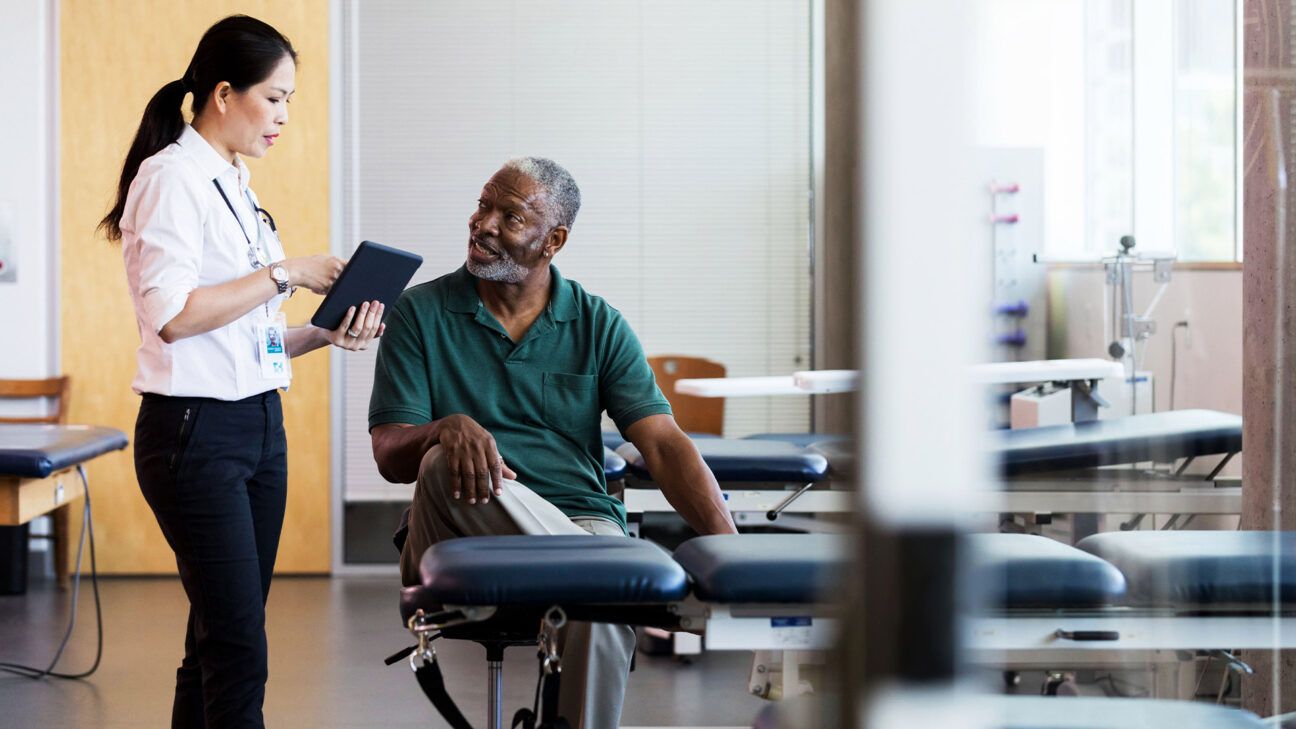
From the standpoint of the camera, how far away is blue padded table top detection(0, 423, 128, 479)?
9.66 feet

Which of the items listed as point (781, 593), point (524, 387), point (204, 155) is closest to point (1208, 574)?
point (781, 593)

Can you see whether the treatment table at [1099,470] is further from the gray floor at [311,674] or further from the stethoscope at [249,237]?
the stethoscope at [249,237]

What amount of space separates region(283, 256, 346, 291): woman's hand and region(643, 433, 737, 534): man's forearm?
2.06 ft

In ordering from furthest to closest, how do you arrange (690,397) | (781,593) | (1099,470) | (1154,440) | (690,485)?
1. (690,397)
2. (1154,440)
3. (1099,470)
4. (690,485)
5. (781,593)

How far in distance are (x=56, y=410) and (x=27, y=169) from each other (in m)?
0.92

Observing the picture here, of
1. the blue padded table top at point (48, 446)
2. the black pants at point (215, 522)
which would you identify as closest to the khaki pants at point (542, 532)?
the black pants at point (215, 522)

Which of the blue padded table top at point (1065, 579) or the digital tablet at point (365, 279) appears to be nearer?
the blue padded table top at point (1065, 579)

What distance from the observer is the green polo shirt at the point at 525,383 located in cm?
222

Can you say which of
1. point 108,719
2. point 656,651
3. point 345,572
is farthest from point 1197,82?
point 345,572

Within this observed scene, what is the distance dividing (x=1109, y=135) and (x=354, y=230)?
319cm

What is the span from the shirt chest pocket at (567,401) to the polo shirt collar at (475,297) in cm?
12

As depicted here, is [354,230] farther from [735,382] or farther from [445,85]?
[735,382]

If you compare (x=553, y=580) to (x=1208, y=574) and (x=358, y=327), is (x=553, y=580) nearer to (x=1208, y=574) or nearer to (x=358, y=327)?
(x=358, y=327)

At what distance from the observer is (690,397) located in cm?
489
